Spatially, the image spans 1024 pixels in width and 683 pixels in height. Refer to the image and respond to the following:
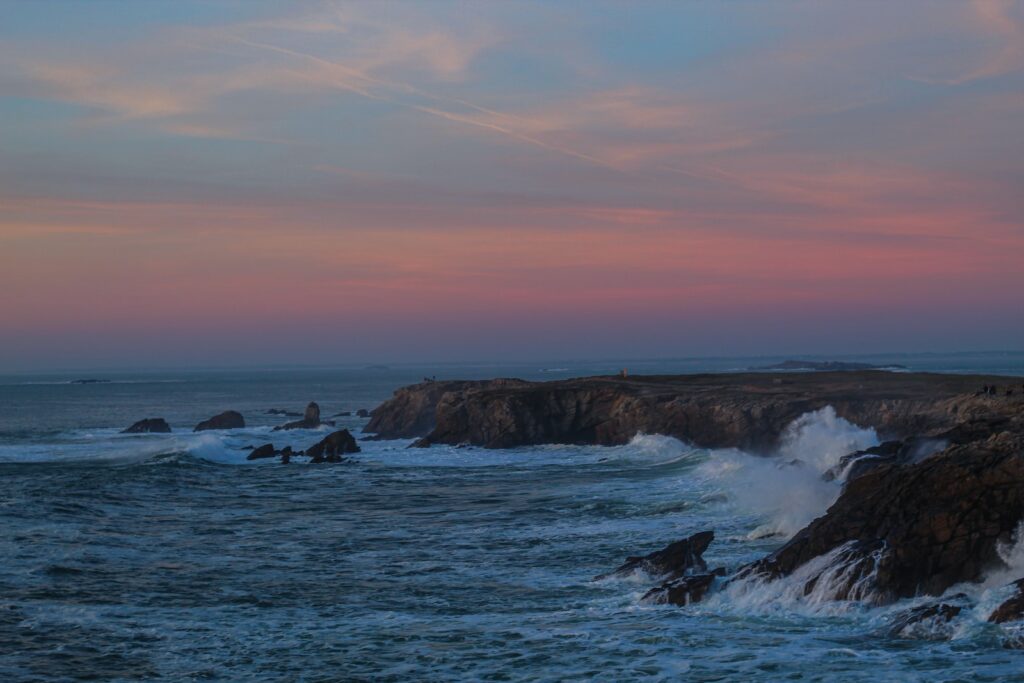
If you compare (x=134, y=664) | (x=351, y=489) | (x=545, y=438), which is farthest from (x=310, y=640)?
(x=545, y=438)

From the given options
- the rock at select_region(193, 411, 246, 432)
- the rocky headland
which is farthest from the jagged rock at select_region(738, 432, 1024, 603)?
the rock at select_region(193, 411, 246, 432)

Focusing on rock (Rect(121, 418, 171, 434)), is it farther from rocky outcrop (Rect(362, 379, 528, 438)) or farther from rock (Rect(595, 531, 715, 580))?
rock (Rect(595, 531, 715, 580))

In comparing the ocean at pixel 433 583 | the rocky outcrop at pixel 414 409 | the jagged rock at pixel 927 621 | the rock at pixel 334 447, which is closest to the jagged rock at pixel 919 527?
the ocean at pixel 433 583

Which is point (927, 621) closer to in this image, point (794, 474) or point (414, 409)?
point (794, 474)

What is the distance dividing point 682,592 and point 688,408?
117 ft

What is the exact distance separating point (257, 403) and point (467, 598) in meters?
117

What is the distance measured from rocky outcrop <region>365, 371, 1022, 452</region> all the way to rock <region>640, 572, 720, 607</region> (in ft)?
85.5

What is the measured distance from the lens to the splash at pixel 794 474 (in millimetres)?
26172

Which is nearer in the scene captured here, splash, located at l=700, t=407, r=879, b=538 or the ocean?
the ocean

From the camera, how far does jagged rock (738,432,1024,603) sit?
60.3 feet

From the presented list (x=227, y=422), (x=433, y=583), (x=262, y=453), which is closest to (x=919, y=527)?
(x=433, y=583)

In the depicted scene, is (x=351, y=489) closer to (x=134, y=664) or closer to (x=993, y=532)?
(x=134, y=664)

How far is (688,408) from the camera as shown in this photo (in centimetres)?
5534

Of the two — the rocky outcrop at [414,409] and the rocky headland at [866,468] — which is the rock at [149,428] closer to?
the rocky outcrop at [414,409]
